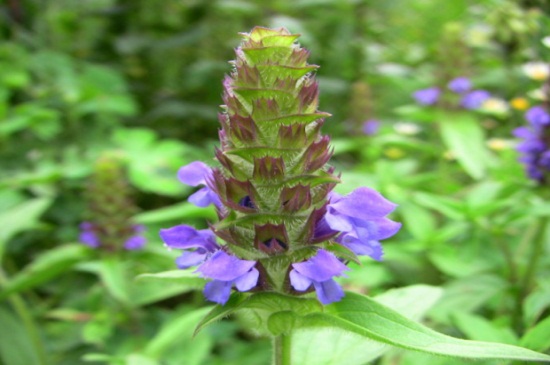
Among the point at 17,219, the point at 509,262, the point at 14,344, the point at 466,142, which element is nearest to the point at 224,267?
the point at 509,262

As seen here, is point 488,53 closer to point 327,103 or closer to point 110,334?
point 327,103

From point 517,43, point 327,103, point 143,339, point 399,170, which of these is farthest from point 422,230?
point 327,103

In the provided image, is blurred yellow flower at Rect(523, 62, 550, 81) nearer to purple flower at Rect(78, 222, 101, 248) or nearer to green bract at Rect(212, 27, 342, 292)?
green bract at Rect(212, 27, 342, 292)

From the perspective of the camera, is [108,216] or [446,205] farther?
[108,216]

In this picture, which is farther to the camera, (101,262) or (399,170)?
(399,170)

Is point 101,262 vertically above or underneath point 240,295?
underneath

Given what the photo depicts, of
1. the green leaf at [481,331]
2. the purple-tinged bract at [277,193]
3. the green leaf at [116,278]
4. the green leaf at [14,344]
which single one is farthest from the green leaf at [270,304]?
the green leaf at [14,344]

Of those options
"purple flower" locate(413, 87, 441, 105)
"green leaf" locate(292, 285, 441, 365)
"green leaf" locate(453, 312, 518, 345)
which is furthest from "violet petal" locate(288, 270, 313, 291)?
"purple flower" locate(413, 87, 441, 105)

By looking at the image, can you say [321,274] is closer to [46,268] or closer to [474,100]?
[46,268]
